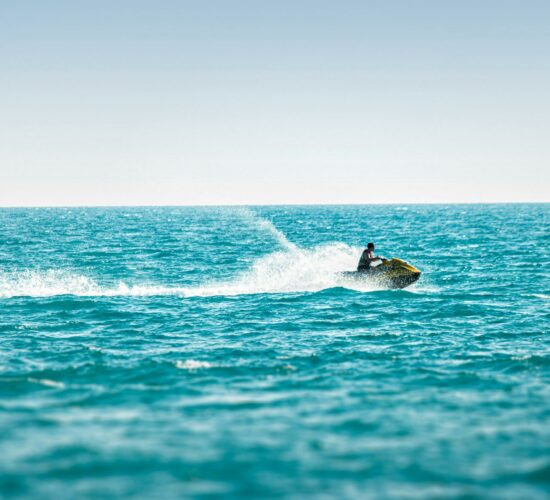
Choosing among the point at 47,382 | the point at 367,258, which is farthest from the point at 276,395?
the point at 367,258

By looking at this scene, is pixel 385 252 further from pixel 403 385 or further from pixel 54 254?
pixel 403 385

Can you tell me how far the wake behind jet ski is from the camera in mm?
25594

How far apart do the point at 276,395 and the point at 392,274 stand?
1509 cm

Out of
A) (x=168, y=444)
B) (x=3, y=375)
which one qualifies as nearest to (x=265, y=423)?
(x=168, y=444)

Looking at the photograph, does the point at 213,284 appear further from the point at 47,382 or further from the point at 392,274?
the point at 47,382

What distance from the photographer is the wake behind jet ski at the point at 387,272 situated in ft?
84.0

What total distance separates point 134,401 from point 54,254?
36.4 m

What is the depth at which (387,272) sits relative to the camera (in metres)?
25.9

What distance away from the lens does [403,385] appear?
1230 centimetres

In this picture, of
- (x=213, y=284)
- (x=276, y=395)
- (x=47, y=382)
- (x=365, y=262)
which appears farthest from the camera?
(x=213, y=284)

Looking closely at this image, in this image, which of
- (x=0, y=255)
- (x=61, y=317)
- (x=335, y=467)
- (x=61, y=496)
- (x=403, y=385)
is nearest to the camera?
(x=61, y=496)

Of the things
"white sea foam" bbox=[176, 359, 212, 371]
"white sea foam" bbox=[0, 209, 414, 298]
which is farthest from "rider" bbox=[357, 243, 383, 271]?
"white sea foam" bbox=[176, 359, 212, 371]

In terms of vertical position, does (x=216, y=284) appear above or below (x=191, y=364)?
above

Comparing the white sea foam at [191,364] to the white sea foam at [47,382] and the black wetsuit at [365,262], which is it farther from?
the black wetsuit at [365,262]
